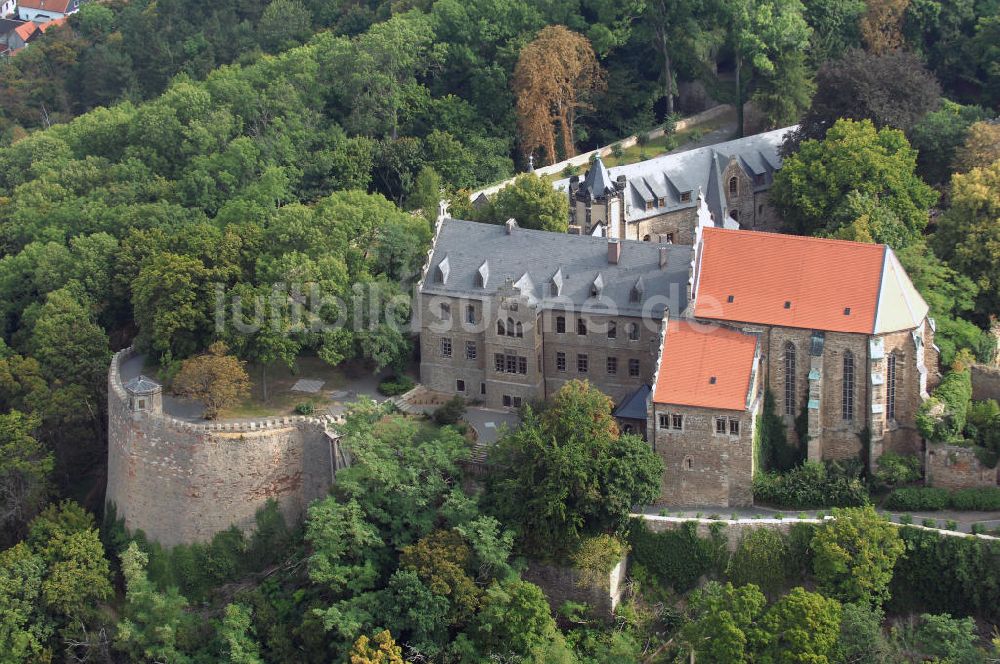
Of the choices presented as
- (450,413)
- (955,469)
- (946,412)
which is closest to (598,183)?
(450,413)

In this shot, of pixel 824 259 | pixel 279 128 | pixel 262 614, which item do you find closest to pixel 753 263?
pixel 824 259

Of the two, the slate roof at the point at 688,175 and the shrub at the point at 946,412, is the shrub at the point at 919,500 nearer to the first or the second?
the shrub at the point at 946,412

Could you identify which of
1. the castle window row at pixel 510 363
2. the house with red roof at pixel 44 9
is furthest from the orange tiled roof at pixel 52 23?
the castle window row at pixel 510 363

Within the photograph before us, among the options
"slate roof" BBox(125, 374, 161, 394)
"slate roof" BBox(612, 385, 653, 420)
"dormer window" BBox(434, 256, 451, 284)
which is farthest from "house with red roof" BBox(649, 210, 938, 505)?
"slate roof" BBox(125, 374, 161, 394)

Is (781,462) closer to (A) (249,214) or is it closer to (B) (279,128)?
(A) (249,214)

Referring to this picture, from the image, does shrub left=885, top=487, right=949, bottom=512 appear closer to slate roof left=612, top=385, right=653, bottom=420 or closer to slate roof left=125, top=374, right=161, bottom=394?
slate roof left=612, top=385, right=653, bottom=420
